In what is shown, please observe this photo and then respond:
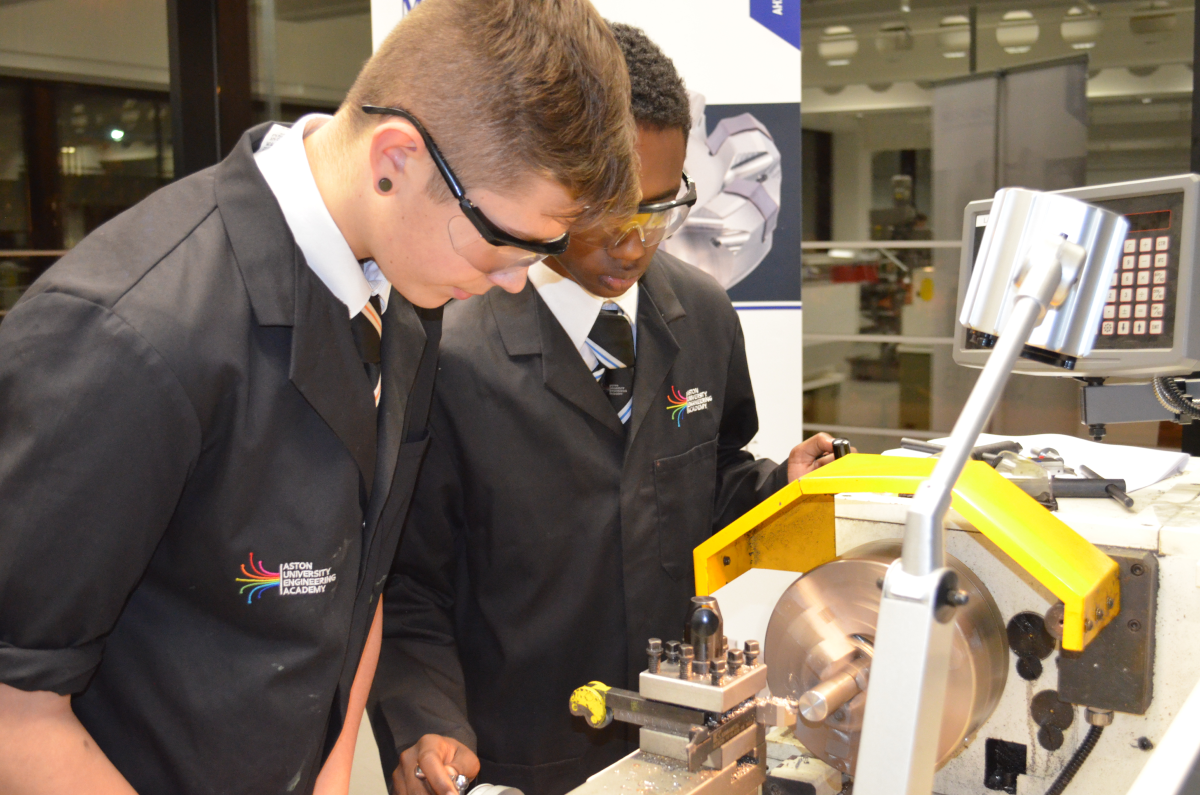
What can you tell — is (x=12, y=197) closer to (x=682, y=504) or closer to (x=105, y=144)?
(x=105, y=144)

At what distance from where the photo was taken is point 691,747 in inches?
31.7

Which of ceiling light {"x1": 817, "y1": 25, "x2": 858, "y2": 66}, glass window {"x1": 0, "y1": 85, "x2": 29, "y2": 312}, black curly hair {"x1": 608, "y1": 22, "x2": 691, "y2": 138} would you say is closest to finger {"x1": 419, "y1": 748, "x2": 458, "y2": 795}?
black curly hair {"x1": 608, "y1": 22, "x2": 691, "y2": 138}

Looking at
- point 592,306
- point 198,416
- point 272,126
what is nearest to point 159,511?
point 198,416

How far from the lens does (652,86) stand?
1.26 meters

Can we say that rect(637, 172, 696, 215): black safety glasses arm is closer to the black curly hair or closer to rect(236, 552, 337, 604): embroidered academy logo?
the black curly hair

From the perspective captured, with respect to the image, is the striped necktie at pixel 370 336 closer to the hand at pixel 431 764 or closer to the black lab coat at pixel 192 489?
the black lab coat at pixel 192 489

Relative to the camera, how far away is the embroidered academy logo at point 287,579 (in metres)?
0.86

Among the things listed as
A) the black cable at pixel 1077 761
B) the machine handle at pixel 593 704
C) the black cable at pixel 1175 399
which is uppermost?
the black cable at pixel 1175 399

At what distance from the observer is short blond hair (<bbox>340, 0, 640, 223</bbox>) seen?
82 cm

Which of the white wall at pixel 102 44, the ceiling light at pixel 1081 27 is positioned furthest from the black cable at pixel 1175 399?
the white wall at pixel 102 44

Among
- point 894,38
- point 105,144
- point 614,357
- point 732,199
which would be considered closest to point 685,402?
point 614,357

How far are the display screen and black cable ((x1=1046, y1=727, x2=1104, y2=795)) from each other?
0.64 m

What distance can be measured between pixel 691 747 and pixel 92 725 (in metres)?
0.54

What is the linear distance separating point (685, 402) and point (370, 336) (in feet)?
1.92
